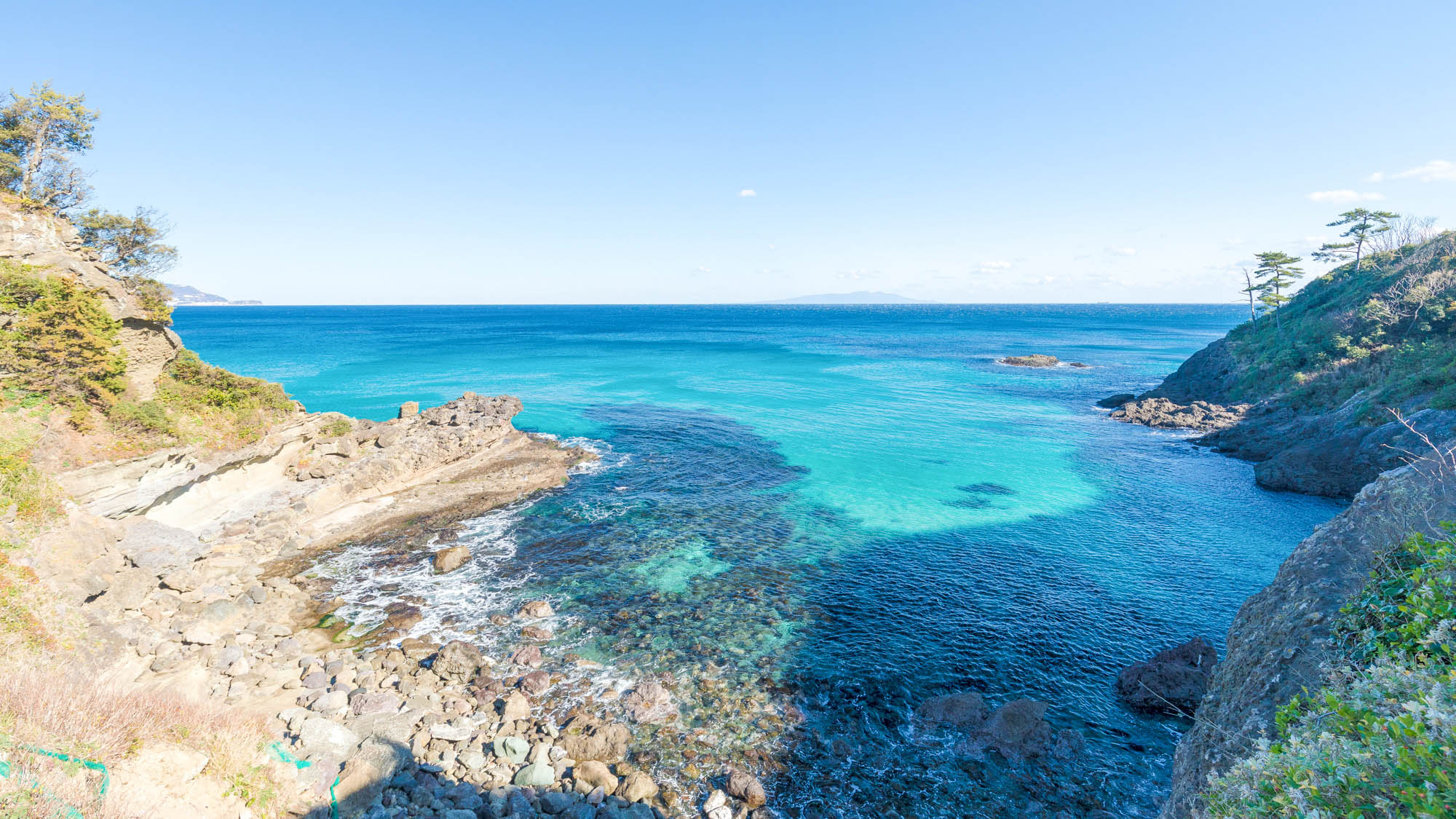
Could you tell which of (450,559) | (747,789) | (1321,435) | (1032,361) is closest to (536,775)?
(747,789)

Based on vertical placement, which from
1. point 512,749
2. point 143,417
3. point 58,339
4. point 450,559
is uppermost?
point 58,339

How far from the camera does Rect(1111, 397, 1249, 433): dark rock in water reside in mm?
43125

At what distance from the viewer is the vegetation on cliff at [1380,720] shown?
4.81 metres

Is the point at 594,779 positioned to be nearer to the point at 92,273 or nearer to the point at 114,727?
the point at 114,727

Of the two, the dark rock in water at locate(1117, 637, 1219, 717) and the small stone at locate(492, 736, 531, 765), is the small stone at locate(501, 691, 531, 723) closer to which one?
the small stone at locate(492, 736, 531, 765)

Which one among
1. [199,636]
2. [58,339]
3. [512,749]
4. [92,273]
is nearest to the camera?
[512,749]

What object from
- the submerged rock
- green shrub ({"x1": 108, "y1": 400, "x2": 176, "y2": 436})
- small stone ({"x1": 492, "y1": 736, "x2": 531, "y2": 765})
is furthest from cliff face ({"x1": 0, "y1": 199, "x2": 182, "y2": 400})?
the submerged rock

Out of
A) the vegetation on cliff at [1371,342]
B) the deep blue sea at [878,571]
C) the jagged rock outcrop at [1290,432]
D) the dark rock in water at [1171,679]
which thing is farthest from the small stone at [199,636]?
the vegetation on cliff at [1371,342]

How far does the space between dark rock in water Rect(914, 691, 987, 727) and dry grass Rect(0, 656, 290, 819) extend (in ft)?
45.4

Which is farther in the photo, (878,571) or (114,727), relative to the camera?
(878,571)

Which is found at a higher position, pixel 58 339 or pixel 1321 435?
pixel 58 339

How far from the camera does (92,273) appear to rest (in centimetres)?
2333

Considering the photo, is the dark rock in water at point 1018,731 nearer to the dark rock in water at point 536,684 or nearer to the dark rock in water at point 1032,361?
the dark rock in water at point 536,684

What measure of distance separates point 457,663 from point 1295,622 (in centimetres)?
1868
